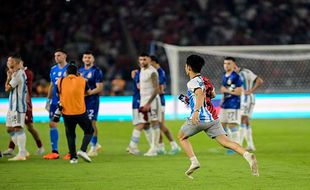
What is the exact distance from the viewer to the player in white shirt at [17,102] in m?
14.8

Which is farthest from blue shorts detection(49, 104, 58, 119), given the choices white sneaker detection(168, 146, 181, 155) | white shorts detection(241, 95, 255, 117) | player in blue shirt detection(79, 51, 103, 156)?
white shorts detection(241, 95, 255, 117)

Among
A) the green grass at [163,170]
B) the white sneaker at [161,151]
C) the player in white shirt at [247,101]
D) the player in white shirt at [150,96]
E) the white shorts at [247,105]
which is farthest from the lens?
the white shorts at [247,105]

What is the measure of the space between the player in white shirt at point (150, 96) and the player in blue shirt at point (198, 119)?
165 inches

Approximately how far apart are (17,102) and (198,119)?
4.76 meters

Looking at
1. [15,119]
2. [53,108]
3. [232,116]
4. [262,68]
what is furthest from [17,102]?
[262,68]

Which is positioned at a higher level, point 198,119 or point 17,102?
point 17,102

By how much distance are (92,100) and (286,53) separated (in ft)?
48.9

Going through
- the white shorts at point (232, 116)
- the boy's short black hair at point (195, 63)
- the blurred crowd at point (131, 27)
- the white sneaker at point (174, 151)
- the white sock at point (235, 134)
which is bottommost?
the white sneaker at point (174, 151)

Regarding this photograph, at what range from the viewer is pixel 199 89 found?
1127 centimetres

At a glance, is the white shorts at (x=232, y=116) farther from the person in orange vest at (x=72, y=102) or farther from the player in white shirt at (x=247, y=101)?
the person in orange vest at (x=72, y=102)

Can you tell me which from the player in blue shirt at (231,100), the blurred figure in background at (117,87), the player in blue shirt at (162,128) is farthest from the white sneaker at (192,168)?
the blurred figure in background at (117,87)

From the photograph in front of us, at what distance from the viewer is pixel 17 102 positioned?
14938 mm

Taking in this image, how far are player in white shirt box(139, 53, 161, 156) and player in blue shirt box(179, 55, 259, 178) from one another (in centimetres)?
418

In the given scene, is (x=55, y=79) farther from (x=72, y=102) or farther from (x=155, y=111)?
(x=155, y=111)
